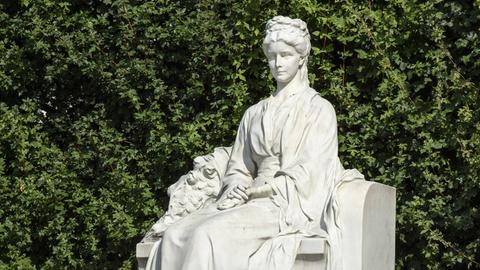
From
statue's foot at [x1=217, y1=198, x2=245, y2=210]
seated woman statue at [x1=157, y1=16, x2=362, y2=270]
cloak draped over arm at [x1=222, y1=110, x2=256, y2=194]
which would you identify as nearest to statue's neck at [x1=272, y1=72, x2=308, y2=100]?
seated woman statue at [x1=157, y1=16, x2=362, y2=270]

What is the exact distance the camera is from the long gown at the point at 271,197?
7.07 m

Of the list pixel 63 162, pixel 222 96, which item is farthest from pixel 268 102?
pixel 63 162

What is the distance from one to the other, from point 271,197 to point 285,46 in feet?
2.61

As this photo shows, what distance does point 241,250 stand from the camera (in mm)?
7117

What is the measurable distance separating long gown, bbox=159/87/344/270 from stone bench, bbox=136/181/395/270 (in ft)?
0.25

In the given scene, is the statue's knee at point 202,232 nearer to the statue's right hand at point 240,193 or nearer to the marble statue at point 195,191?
the statue's right hand at point 240,193

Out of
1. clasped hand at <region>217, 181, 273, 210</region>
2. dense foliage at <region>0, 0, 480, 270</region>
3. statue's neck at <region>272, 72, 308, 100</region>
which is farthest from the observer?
dense foliage at <region>0, 0, 480, 270</region>

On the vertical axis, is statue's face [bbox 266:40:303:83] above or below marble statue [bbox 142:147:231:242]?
above

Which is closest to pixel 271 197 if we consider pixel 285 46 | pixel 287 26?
pixel 285 46

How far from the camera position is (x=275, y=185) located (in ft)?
24.3

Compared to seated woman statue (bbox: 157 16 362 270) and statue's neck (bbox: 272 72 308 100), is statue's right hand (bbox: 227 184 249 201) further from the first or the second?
statue's neck (bbox: 272 72 308 100)

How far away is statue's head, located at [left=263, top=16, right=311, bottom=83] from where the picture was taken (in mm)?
7648

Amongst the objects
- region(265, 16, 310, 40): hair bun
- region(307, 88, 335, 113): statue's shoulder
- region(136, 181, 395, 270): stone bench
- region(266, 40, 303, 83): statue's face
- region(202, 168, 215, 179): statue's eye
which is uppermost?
region(265, 16, 310, 40): hair bun

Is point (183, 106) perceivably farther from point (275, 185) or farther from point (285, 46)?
point (275, 185)
